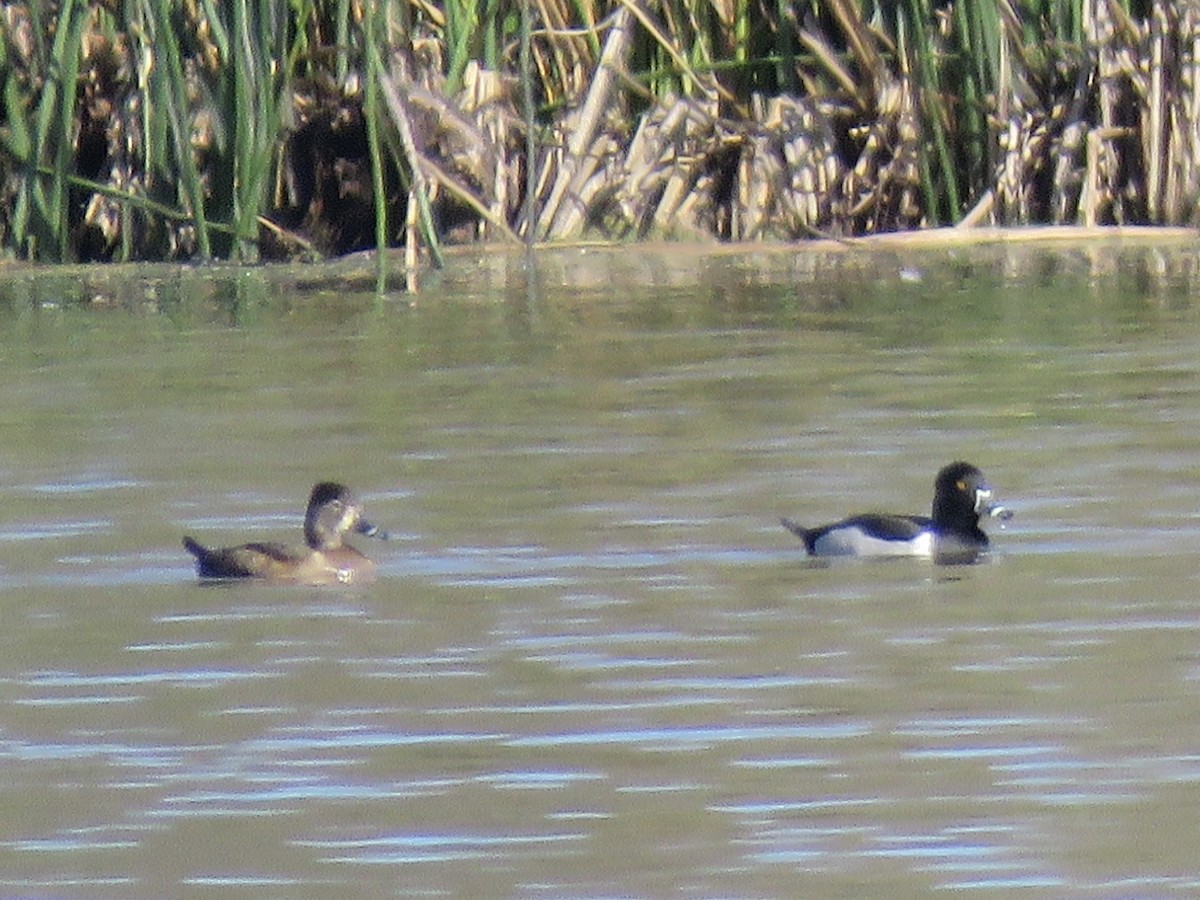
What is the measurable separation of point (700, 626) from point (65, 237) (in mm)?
8489

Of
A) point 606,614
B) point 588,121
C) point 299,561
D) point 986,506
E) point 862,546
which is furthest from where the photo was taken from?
point 588,121

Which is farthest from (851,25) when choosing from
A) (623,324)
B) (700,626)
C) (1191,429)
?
(700,626)

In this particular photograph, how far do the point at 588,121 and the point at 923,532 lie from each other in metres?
7.32

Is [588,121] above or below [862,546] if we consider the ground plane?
→ above

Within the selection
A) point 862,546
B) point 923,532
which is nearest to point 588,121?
point 923,532

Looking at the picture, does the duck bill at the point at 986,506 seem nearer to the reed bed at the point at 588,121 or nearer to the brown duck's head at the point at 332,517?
the brown duck's head at the point at 332,517

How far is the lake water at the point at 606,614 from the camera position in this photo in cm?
474

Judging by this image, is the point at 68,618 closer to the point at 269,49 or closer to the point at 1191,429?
the point at 1191,429

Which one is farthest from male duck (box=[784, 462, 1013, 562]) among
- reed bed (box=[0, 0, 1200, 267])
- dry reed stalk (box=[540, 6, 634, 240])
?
dry reed stalk (box=[540, 6, 634, 240])

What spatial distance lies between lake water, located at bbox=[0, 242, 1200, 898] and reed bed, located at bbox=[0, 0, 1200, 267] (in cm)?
160

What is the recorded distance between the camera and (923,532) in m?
7.47

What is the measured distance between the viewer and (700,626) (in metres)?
6.48

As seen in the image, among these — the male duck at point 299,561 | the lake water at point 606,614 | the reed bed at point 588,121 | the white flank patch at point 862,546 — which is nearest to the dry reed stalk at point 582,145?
the reed bed at point 588,121

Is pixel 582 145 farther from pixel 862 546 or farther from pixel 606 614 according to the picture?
pixel 606 614
